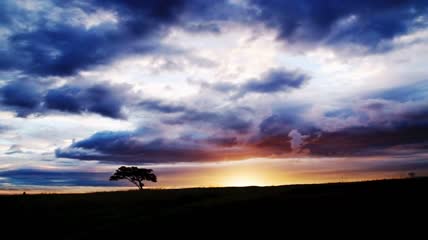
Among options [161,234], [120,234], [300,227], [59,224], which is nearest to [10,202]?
[59,224]

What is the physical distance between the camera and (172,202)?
38344 millimetres

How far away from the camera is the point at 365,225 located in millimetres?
18312

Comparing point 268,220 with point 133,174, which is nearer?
Result: point 268,220

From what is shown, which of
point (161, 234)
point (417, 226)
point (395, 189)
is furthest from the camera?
point (395, 189)

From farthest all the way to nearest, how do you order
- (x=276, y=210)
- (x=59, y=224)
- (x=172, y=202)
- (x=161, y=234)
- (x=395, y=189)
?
Answer: (x=172, y=202) → (x=59, y=224) → (x=395, y=189) → (x=276, y=210) → (x=161, y=234)

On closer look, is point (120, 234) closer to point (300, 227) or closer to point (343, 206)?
point (300, 227)

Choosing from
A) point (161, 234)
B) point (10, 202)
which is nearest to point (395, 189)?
point (161, 234)

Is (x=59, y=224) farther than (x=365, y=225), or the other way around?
(x=59, y=224)

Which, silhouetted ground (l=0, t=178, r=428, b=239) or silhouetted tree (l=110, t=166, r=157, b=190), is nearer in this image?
silhouetted ground (l=0, t=178, r=428, b=239)

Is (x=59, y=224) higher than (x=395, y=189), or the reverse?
(x=395, y=189)

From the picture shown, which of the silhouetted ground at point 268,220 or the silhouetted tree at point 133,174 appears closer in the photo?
the silhouetted ground at point 268,220

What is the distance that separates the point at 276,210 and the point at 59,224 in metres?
17.5

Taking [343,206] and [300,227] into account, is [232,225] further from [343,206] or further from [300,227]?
[343,206]

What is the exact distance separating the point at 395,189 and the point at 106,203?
28067 millimetres
